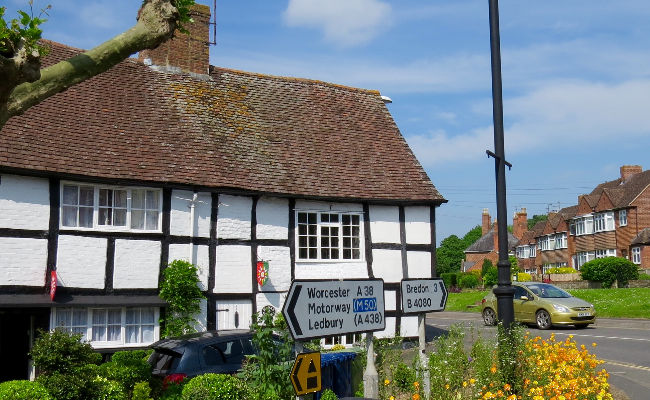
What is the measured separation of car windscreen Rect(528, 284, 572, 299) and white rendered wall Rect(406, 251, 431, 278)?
503 centimetres

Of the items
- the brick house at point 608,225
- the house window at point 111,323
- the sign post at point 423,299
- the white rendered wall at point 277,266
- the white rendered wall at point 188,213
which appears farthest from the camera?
the brick house at point 608,225

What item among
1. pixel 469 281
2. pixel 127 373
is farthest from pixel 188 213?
pixel 469 281

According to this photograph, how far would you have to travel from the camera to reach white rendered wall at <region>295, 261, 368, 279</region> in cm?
1652

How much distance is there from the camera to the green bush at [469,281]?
53787 millimetres

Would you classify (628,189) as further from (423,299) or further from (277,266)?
(423,299)

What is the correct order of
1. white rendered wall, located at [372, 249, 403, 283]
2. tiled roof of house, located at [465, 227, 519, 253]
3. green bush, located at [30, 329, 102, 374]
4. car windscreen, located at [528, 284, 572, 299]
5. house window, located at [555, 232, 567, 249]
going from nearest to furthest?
green bush, located at [30, 329, 102, 374], white rendered wall, located at [372, 249, 403, 283], car windscreen, located at [528, 284, 572, 299], house window, located at [555, 232, 567, 249], tiled roof of house, located at [465, 227, 519, 253]

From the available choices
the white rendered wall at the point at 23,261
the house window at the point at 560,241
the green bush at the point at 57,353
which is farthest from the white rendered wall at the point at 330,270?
the house window at the point at 560,241

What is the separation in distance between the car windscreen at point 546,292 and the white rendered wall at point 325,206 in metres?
7.36

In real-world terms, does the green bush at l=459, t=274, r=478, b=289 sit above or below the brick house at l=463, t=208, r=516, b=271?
below

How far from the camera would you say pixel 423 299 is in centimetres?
796

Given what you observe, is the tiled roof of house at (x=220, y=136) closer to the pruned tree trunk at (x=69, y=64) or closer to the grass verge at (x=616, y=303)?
the pruned tree trunk at (x=69, y=64)

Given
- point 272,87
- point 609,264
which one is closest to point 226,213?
point 272,87

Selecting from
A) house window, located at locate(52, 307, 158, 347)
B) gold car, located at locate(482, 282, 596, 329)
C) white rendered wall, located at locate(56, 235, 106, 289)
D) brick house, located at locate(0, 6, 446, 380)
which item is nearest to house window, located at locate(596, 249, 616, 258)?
gold car, located at locate(482, 282, 596, 329)

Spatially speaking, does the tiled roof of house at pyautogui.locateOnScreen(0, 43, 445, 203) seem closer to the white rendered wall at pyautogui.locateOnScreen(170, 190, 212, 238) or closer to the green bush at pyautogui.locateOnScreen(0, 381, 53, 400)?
the white rendered wall at pyautogui.locateOnScreen(170, 190, 212, 238)
